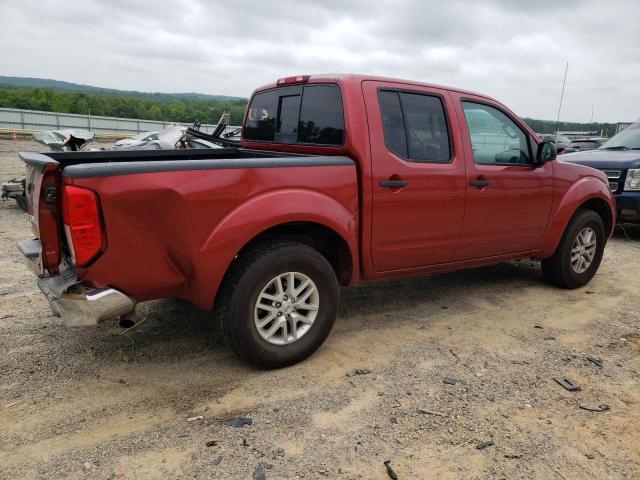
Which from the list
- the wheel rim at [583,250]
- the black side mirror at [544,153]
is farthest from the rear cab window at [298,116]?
the wheel rim at [583,250]

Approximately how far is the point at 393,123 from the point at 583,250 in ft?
9.47

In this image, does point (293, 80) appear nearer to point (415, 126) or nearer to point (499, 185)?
point (415, 126)

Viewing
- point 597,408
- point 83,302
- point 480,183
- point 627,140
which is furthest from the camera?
point 627,140

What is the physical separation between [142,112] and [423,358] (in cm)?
5128

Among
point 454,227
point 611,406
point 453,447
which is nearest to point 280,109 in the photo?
point 454,227

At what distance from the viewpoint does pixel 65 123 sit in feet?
96.1

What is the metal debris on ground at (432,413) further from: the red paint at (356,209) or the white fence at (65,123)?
the white fence at (65,123)

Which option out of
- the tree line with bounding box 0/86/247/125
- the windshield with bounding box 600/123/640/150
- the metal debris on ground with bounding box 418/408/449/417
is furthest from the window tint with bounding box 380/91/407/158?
the tree line with bounding box 0/86/247/125

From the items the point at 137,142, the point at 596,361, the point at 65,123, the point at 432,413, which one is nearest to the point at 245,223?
the point at 432,413

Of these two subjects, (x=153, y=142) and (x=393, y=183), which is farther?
(x=153, y=142)

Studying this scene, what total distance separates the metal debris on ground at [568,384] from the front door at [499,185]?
1.32 metres

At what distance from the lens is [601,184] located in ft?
17.5

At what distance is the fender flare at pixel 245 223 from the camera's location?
9.75 feet

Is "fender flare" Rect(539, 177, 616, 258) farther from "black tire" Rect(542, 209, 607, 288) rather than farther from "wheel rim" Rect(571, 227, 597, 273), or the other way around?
"wheel rim" Rect(571, 227, 597, 273)
